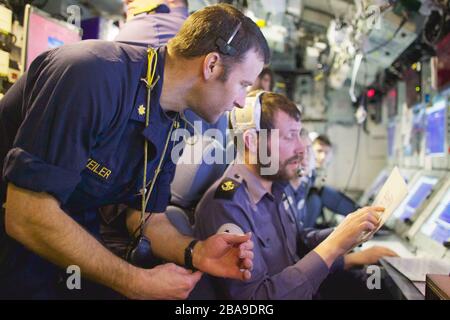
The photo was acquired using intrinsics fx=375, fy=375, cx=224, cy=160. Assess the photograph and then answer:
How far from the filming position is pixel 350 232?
4.62 ft

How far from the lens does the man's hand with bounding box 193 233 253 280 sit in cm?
122

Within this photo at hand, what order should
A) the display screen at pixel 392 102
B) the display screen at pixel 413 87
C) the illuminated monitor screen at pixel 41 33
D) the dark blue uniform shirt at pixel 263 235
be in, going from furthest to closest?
the display screen at pixel 392 102
the display screen at pixel 413 87
the illuminated monitor screen at pixel 41 33
the dark blue uniform shirt at pixel 263 235

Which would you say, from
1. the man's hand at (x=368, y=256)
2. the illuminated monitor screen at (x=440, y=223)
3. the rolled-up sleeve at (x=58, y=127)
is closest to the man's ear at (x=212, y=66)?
the rolled-up sleeve at (x=58, y=127)

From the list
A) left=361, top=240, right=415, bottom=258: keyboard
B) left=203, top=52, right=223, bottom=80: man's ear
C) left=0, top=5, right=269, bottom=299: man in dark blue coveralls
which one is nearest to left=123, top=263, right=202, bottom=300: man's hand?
left=0, top=5, right=269, bottom=299: man in dark blue coveralls

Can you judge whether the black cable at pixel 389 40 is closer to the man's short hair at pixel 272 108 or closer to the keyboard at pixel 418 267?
the man's short hair at pixel 272 108

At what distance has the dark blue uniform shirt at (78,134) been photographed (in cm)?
97

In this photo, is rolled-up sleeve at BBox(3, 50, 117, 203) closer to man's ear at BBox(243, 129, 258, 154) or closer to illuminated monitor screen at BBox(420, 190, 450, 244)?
man's ear at BBox(243, 129, 258, 154)

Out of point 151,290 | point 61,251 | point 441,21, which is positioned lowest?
point 151,290

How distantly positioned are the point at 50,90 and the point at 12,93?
10.6 inches

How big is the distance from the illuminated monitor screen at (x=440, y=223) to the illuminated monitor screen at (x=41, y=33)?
2261mm

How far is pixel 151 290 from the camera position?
3.54 feet
